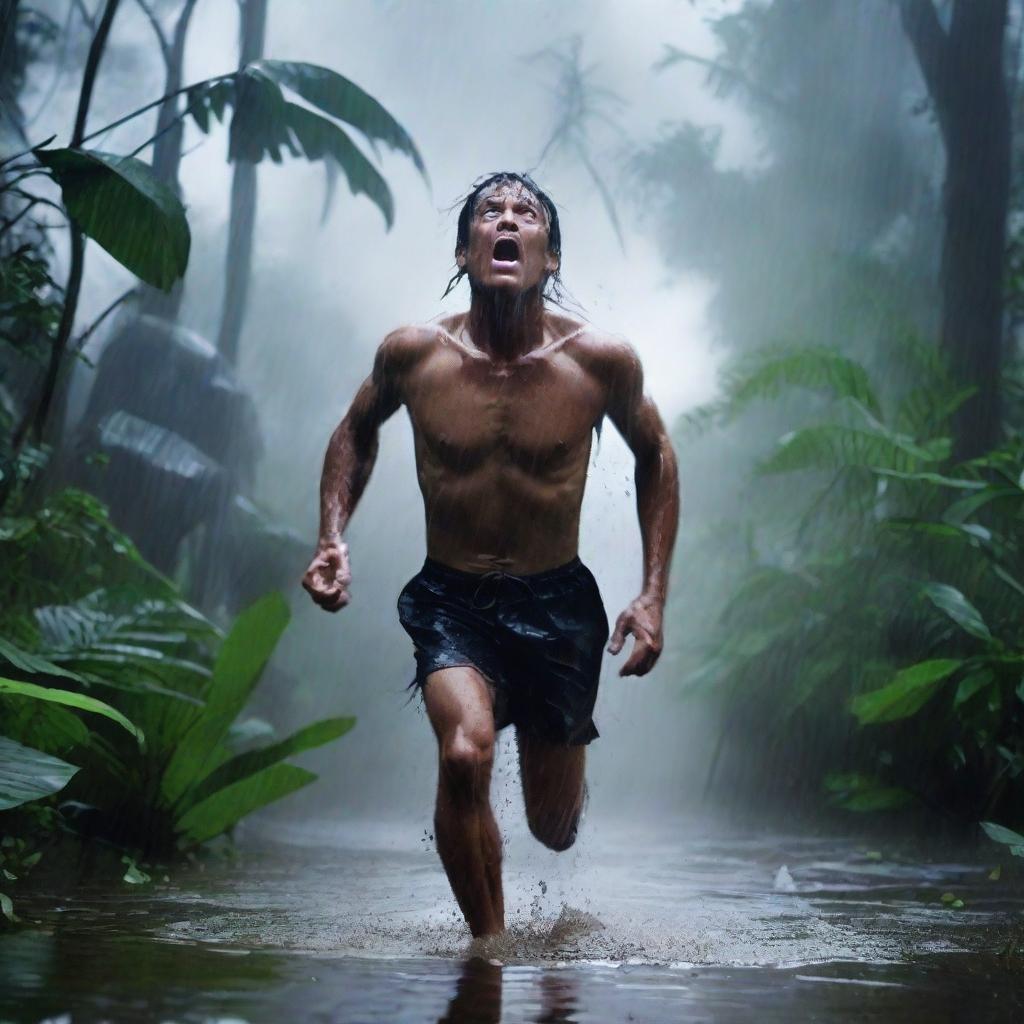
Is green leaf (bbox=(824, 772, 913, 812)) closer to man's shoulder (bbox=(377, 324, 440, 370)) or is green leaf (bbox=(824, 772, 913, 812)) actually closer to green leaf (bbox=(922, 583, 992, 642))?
green leaf (bbox=(922, 583, 992, 642))

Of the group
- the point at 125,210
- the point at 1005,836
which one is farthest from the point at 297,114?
the point at 1005,836

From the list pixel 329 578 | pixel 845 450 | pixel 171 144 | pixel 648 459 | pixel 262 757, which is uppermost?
pixel 171 144

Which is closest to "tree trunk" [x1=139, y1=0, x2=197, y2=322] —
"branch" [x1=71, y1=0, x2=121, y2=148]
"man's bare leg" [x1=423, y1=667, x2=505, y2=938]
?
"branch" [x1=71, y1=0, x2=121, y2=148]

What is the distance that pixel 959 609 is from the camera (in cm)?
512

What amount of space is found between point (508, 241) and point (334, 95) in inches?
105

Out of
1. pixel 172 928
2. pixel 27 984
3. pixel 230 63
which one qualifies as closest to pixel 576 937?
pixel 172 928

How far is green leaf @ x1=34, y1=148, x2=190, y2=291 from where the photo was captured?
442cm

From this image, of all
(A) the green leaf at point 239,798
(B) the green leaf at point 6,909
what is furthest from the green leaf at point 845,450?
(B) the green leaf at point 6,909

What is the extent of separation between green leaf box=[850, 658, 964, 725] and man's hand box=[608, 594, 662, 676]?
1.97 meters

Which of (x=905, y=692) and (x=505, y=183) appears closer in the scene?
(x=505, y=183)

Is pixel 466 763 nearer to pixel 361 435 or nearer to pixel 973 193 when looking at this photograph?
pixel 361 435

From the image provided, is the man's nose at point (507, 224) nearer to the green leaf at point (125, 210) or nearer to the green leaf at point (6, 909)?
the green leaf at point (125, 210)

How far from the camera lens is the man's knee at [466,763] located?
2787 millimetres

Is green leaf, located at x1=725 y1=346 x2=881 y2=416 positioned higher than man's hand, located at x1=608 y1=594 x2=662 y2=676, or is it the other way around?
green leaf, located at x1=725 y1=346 x2=881 y2=416
